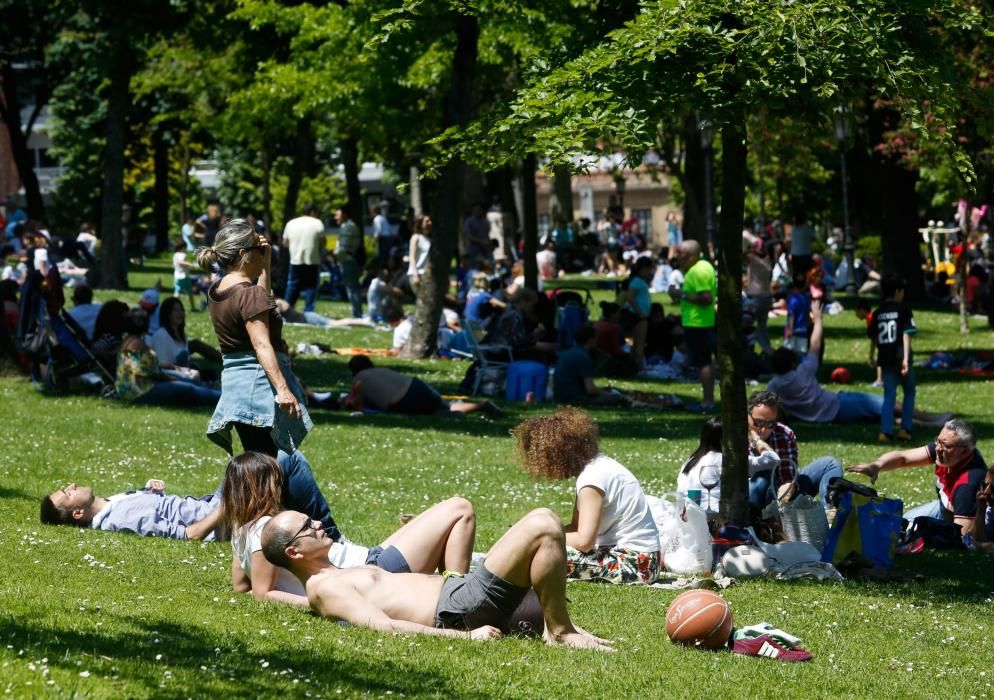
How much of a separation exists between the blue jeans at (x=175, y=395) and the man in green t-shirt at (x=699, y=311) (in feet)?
19.6

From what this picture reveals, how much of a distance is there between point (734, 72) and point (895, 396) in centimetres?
821

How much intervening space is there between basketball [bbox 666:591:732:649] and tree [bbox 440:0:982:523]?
8.84 ft

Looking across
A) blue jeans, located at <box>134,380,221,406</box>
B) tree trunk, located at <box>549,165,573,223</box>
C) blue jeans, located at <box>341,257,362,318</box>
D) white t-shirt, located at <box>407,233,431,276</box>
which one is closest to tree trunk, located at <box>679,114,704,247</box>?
blue jeans, located at <box>341,257,362,318</box>

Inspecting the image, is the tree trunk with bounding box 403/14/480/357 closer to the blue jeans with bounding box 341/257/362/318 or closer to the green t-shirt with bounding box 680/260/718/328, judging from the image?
the green t-shirt with bounding box 680/260/718/328

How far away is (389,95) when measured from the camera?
1129 inches

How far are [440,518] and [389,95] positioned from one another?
2160 centimetres

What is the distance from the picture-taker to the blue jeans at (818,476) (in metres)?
11.5

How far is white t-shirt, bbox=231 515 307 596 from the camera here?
7.60 m

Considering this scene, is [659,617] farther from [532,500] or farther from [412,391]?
[412,391]

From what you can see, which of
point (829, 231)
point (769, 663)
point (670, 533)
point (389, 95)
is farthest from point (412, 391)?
point (829, 231)

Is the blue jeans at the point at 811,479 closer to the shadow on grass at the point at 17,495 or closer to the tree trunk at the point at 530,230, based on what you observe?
the shadow on grass at the point at 17,495

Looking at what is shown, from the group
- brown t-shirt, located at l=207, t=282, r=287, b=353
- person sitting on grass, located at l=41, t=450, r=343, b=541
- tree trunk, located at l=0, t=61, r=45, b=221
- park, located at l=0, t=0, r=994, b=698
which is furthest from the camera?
tree trunk, located at l=0, t=61, r=45, b=221

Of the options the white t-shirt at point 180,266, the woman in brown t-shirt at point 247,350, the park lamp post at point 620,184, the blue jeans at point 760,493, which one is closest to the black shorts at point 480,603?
the woman in brown t-shirt at point 247,350

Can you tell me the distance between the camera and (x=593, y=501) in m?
8.54
